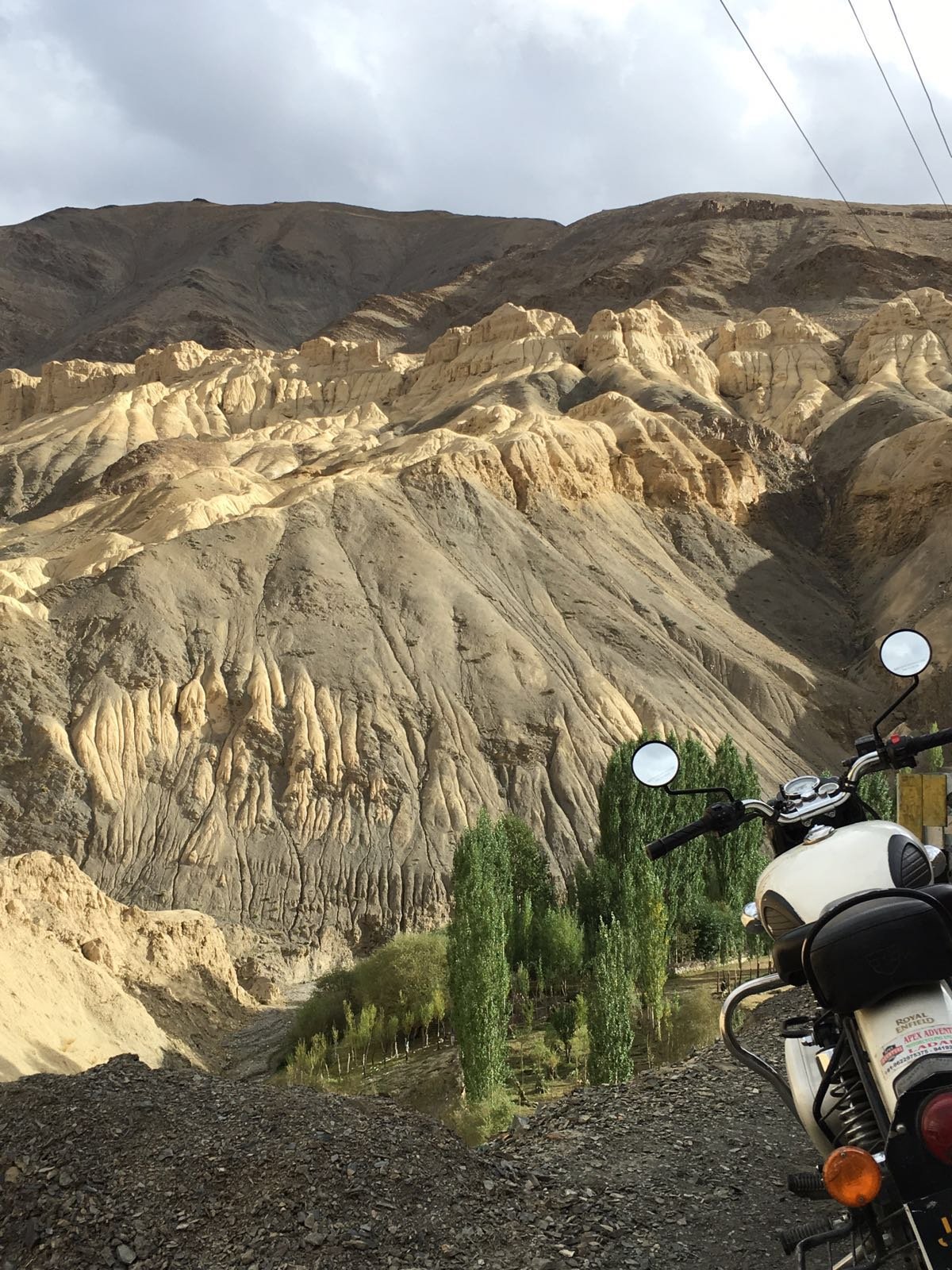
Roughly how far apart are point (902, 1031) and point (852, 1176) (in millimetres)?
424

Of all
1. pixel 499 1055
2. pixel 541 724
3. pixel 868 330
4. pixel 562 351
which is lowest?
pixel 499 1055

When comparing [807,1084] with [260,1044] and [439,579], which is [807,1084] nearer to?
[260,1044]

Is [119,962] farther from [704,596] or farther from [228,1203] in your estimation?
[704,596]

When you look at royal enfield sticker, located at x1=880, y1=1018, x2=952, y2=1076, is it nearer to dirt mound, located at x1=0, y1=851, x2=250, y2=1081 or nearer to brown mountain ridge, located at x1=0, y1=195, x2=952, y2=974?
dirt mound, located at x1=0, y1=851, x2=250, y2=1081

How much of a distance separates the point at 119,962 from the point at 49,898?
238 cm

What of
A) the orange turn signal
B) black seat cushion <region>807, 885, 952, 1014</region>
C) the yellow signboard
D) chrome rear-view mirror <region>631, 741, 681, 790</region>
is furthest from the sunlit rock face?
the orange turn signal

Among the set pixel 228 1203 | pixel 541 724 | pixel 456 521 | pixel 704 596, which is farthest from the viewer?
pixel 704 596

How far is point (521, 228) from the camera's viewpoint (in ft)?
560

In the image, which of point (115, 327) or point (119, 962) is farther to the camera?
point (115, 327)

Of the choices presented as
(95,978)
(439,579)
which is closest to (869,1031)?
(95,978)

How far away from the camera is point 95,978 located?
22.9 metres

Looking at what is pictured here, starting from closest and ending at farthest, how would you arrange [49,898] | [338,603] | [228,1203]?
1. [228,1203]
2. [49,898]
3. [338,603]

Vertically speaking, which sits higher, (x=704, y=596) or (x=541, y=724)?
(x=704, y=596)

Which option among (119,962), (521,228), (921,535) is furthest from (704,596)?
(521,228)
